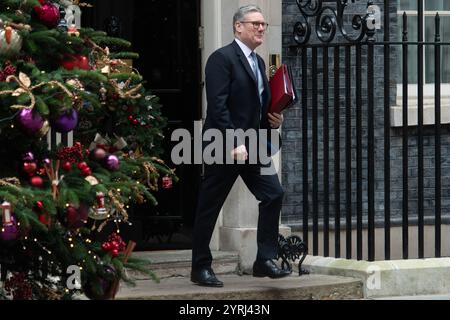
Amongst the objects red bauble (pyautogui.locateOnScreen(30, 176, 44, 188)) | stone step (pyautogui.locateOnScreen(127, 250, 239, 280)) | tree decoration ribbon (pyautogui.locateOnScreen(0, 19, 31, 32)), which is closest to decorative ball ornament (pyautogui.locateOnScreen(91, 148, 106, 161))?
red bauble (pyautogui.locateOnScreen(30, 176, 44, 188))

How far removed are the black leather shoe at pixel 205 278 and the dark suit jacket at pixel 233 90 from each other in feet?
3.12

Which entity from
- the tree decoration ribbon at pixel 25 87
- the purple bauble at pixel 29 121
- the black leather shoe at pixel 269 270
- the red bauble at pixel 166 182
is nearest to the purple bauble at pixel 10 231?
the purple bauble at pixel 29 121

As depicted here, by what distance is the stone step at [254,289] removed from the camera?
29.0ft

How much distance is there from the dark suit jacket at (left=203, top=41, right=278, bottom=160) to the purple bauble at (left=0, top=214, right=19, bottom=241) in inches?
99.3

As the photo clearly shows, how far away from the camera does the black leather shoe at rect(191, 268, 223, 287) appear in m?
9.04

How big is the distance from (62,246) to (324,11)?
433 centimetres

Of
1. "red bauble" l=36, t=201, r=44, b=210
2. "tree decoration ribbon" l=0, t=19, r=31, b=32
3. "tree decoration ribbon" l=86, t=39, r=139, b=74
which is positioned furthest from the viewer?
"tree decoration ribbon" l=86, t=39, r=139, b=74

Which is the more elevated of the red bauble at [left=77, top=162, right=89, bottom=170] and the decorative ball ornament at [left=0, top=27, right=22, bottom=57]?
the decorative ball ornament at [left=0, top=27, right=22, bottom=57]

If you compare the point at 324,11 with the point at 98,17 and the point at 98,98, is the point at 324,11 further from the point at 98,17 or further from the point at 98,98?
the point at 98,98

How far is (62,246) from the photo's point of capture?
6.98m

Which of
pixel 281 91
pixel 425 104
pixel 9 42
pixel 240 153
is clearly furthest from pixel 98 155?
pixel 425 104

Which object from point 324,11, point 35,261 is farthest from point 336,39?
point 35,261

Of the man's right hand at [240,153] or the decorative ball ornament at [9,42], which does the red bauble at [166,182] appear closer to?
the man's right hand at [240,153]

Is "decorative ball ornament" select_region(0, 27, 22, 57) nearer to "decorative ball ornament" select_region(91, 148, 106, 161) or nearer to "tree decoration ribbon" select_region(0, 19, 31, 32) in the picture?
"tree decoration ribbon" select_region(0, 19, 31, 32)
